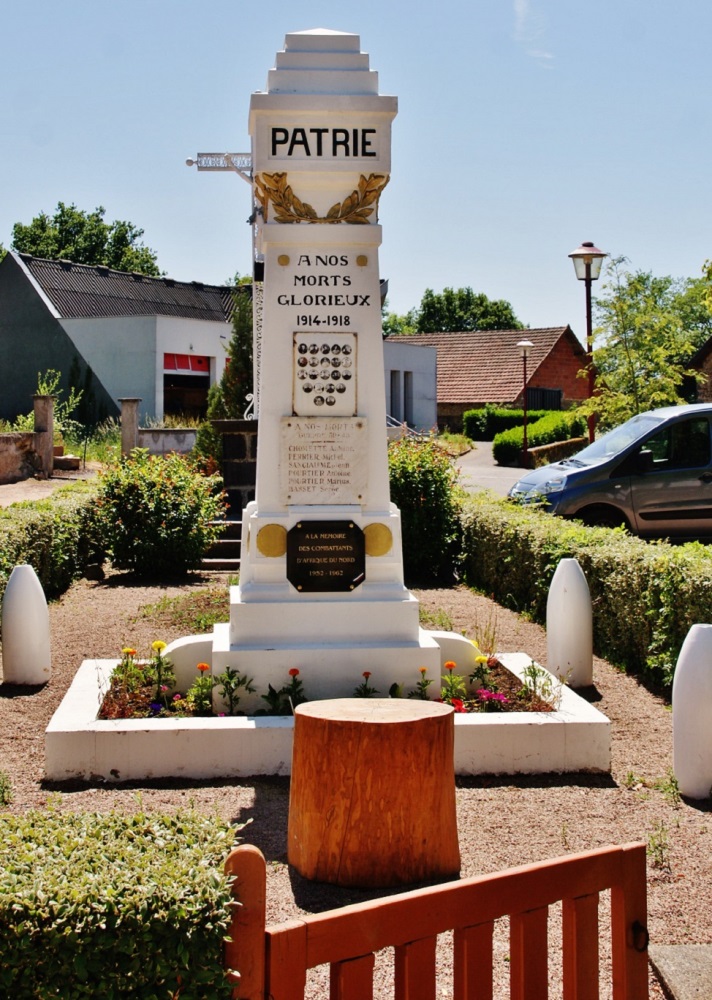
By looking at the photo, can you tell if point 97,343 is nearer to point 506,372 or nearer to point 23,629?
point 506,372

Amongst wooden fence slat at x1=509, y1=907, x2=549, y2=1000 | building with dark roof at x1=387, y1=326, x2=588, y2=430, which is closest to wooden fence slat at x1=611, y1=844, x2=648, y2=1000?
wooden fence slat at x1=509, y1=907, x2=549, y2=1000

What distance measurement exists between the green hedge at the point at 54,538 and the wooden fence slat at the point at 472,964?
276 inches

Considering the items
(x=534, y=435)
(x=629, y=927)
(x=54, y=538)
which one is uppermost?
(x=534, y=435)

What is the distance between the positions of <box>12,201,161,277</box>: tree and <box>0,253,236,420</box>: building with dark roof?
32882mm

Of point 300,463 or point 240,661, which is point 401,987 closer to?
point 240,661

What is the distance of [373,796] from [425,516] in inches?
345

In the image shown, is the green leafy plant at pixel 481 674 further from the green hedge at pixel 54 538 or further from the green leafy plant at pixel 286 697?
the green hedge at pixel 54 538

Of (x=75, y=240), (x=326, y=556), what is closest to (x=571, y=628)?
(x=326, y=556)

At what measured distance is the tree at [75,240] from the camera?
74.6 meters

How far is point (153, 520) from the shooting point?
1240cm

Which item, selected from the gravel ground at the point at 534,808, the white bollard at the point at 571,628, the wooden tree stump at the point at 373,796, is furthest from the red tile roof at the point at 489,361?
the wooden tree stump at the point at 373,796

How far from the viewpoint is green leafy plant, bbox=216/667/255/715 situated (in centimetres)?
605

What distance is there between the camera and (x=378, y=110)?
21.3 feet

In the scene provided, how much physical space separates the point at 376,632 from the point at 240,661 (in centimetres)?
83
